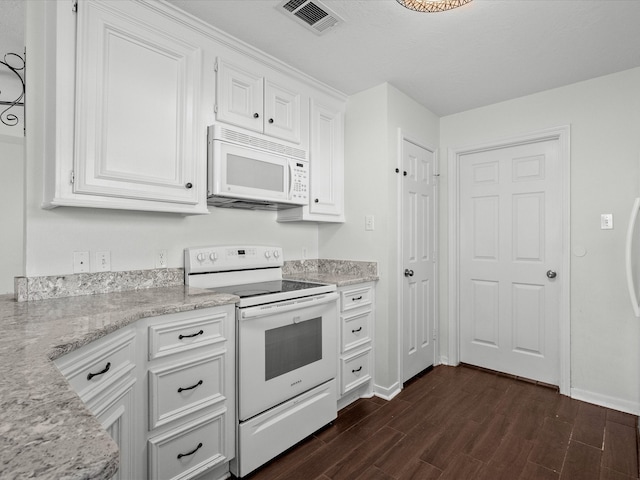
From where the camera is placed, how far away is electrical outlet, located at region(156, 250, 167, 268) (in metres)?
2.03

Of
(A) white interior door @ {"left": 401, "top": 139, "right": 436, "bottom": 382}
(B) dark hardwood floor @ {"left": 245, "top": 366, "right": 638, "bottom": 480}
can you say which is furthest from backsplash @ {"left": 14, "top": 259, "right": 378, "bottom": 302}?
(A) white interior door @ {"left": 401, "top": 139, "right": 436, "bottom": 382}

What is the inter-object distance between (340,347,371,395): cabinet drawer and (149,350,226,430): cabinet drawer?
1.00m

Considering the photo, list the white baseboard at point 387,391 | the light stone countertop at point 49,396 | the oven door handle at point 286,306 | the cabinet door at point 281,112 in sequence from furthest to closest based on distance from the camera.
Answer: the white baseboard at point 387,391 → the cabinet door at point 281,112 → the oven door handle at point 286,306 → the light stone countertop at point 49,396

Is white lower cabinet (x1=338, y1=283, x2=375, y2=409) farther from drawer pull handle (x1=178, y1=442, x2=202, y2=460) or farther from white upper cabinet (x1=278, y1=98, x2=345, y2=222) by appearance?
drawer pull handle (x1=178, y1=442, x2=202, y2=460)

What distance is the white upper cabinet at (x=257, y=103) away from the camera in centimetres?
205

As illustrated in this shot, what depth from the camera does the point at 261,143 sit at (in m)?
2.24

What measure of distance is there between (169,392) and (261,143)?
5.06ft

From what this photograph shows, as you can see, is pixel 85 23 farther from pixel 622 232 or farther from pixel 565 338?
pixel 565 338

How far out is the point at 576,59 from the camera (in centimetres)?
230

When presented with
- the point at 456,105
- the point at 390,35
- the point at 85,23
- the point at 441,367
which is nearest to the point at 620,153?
the point at 456,105

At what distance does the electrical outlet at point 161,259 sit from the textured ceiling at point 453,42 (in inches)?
53.9

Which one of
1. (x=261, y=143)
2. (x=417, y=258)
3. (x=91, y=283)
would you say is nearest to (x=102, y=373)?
(x=91, y=283)

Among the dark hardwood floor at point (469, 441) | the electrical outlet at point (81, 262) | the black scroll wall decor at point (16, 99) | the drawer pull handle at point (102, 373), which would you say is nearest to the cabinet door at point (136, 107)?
the electrical outlet at point (81, 262)

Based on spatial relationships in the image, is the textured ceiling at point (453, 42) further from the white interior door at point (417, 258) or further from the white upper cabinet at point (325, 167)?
the white interior door at point (417, 258)
